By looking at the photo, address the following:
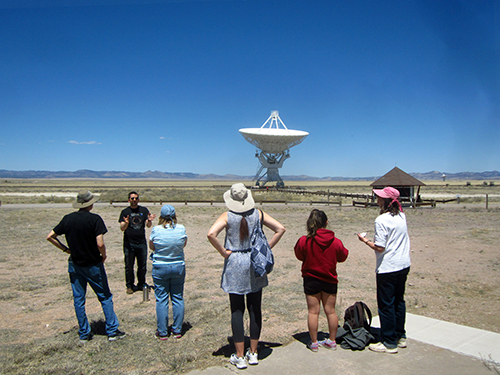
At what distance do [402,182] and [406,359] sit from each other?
75.2ft

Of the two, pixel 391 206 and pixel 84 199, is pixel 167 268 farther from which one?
pixel 391 206

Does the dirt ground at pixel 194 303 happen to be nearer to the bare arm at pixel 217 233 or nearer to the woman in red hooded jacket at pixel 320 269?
the woman in red hooded jacket at pixel 320 269

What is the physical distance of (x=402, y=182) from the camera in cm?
2461

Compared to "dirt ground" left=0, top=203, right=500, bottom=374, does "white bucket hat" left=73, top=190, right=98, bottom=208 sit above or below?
above

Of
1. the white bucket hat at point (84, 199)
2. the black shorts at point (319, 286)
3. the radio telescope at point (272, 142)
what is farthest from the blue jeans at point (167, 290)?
the radio telescope at point (272, 142)

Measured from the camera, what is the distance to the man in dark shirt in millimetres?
3941

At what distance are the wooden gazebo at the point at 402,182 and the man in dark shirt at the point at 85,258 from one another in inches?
894

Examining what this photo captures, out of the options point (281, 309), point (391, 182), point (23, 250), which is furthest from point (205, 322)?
point (391, 182)

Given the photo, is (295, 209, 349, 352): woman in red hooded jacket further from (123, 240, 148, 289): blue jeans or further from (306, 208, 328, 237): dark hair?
(123, 240, 148, 289): blue jeans

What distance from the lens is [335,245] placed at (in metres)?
3.71

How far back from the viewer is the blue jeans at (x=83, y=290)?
399cm

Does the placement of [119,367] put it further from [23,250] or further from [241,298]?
[23,250]

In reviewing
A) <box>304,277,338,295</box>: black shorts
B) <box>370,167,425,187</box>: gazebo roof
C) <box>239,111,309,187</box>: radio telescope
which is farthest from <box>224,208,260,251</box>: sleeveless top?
<box>239,111,309,187</box>: radio telescope

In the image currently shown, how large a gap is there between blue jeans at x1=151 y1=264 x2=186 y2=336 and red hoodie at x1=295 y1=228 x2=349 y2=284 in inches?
55.3
